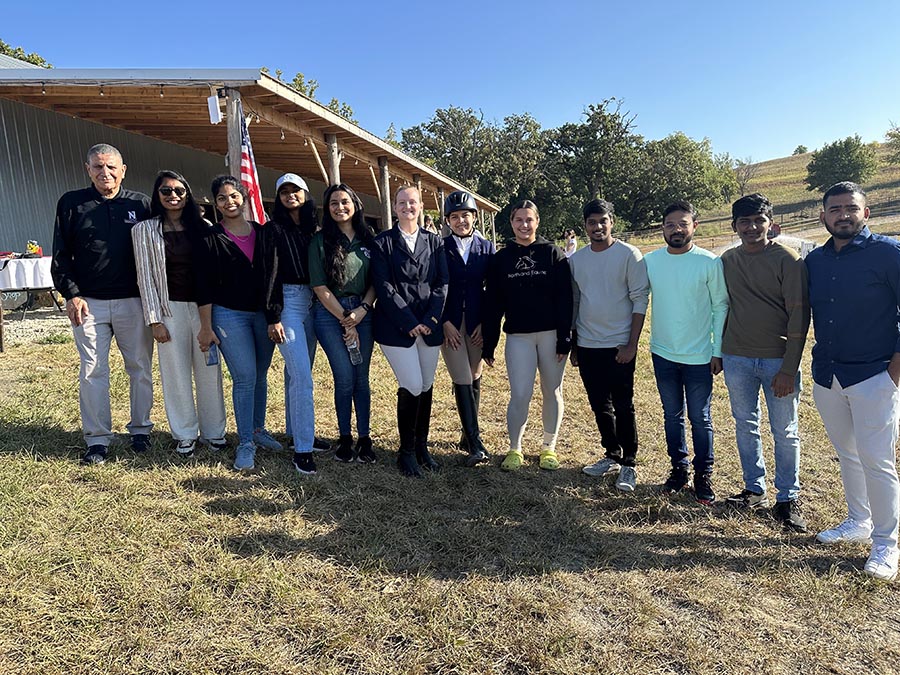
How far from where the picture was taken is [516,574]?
2.56 m

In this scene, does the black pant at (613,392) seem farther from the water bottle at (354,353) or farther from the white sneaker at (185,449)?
the white sneaker at (185,449)

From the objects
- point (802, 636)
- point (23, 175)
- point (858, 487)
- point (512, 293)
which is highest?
point (23, 175)

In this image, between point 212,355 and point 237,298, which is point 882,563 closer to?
point 237,298

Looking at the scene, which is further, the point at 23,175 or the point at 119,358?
the point at 23,175

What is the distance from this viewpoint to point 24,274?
25.0 ft

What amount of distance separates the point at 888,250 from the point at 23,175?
461 inches

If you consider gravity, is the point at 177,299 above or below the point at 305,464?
above

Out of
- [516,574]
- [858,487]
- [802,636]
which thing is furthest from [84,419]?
[858,487]

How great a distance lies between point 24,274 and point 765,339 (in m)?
9.03

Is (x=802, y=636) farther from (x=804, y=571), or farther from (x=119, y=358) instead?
(x=119, y=358)

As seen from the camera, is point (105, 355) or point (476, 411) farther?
point (476, 411)

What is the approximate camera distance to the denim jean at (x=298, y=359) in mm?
3396

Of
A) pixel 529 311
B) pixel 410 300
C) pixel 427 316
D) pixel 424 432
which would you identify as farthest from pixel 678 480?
pixel 410 300

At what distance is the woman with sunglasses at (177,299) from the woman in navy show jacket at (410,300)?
3.68ft
